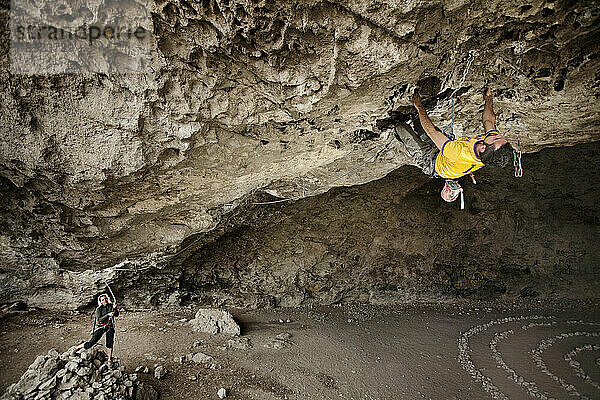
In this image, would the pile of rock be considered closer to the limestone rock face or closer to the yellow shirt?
the limestone rock face

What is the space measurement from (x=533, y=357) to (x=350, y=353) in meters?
2.82

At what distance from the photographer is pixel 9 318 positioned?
5.58m

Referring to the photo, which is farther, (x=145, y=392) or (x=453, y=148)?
(x=145, y=392)

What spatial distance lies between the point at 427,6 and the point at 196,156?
109 inches

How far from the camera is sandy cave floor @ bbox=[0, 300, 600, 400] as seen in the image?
14.9ft

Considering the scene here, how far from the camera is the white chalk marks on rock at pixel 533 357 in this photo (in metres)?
4.88

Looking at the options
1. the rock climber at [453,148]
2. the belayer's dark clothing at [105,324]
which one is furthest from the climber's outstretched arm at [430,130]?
the belayer's dark clothing at [105,324]

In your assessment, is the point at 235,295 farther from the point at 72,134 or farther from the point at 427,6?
the point at 427,6

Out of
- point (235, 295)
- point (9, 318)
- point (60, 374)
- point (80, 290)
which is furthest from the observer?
point (235, 295)

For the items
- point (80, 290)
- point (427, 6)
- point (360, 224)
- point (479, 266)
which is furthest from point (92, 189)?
point (479, 266)

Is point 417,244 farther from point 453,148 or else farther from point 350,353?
point 453,148

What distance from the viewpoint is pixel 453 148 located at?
3424mm

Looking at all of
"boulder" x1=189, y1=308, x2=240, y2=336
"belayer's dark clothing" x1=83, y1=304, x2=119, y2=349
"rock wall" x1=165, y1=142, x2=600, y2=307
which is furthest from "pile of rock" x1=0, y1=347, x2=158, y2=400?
"rock wall" x1=165, y1=142, x2=600, y2=307

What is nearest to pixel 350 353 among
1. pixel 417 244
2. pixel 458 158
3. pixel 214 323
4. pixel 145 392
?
pixel 214 323
